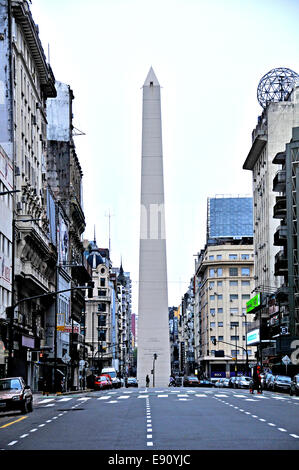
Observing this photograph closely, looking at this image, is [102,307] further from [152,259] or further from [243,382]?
[243,382]

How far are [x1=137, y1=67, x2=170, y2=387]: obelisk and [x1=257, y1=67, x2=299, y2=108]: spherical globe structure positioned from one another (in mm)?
17147

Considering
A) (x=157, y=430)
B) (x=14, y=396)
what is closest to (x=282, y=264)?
(x=14, y=396)

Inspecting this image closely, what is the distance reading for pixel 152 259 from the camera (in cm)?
8719

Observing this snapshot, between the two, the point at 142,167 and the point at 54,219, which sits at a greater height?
the point at 142,167

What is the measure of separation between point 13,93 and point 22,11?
7.56m

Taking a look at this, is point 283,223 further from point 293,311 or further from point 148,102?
point 148,102

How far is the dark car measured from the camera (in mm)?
32875

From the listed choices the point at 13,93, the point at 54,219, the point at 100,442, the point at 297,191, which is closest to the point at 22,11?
the point at 13,93

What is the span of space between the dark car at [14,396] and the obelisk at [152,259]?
2043 inches

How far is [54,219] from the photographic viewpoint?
82188 mm

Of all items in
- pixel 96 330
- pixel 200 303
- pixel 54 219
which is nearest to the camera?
pixel 54 219

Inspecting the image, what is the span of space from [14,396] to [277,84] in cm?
7771

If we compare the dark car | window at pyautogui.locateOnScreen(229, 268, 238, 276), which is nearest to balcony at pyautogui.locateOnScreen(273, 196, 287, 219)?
the dark car

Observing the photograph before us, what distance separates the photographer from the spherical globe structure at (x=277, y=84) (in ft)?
323
